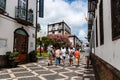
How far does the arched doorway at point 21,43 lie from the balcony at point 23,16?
2.72ft

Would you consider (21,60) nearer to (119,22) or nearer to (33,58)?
(33,58)

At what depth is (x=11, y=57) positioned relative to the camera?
14109mm

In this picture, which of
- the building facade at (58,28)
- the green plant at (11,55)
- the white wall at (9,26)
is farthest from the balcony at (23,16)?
the building facade at (58,28)

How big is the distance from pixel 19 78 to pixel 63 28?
71.4 meters

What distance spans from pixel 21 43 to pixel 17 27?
179cm

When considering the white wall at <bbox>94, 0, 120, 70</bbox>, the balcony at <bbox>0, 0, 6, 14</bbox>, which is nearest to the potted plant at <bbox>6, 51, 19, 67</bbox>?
the balcony at <bbox>0, 0, 6, 14</bbox>

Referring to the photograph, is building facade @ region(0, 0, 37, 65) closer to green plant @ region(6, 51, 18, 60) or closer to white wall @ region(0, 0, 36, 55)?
white wall @ region(0, 0, 36, 55)

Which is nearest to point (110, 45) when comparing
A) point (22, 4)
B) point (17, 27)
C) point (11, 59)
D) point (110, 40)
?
point (110, 40)

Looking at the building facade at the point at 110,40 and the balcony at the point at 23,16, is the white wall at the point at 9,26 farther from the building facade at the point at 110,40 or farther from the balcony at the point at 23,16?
the building facade at the point at 110,40

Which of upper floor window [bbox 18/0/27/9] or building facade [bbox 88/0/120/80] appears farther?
upper floor window [bbox 18/0/27/9]

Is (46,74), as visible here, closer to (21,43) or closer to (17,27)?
(17,27)

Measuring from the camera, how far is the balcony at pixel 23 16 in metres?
16.0

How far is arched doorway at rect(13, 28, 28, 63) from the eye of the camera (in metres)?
16.5

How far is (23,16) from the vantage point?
1688cm
